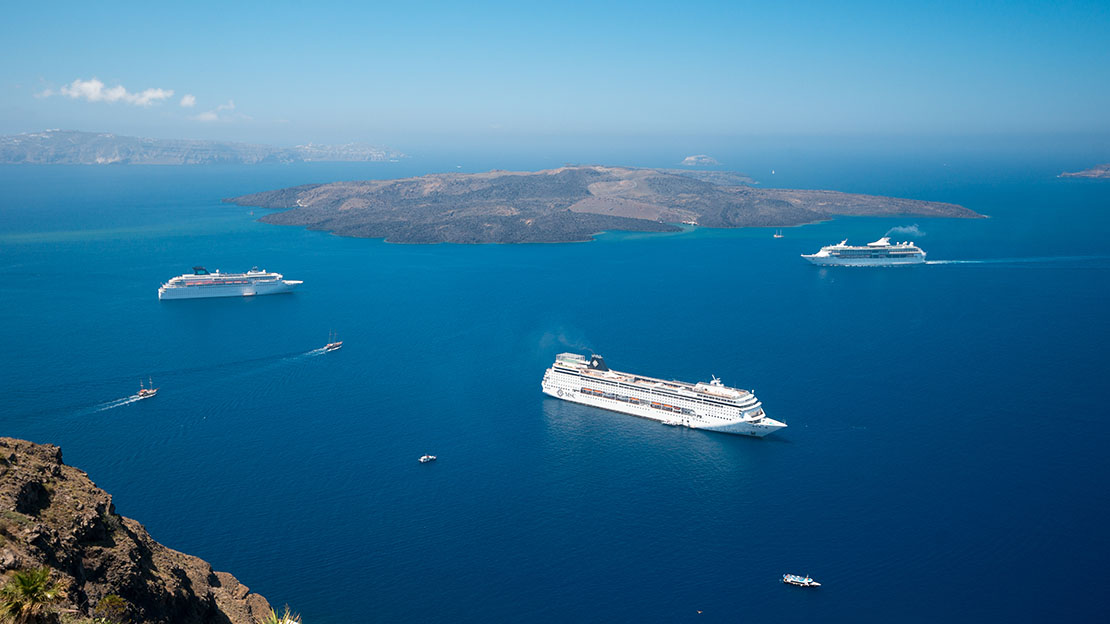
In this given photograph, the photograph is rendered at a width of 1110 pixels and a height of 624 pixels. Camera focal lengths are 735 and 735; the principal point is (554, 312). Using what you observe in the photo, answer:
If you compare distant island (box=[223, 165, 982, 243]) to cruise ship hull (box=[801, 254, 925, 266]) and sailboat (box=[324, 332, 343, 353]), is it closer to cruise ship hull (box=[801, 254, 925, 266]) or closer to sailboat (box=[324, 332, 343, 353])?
cruise ship hull (box=[801, 254, 925, 266])

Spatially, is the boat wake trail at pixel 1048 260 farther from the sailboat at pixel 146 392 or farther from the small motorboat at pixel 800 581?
the sailboat at pixel 146 392

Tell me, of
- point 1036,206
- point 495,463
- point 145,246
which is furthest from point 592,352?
point 1036,206

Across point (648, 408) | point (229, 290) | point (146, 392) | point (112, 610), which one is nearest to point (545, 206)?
point (229, 290)

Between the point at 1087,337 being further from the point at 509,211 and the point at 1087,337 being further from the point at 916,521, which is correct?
the point at 509,211

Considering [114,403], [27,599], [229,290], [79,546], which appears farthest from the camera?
[229,290]

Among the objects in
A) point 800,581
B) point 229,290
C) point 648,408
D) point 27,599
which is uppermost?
point 27,599

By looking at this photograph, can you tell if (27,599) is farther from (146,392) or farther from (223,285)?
(223,285)

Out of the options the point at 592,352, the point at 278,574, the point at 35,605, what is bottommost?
the point at 278,574
